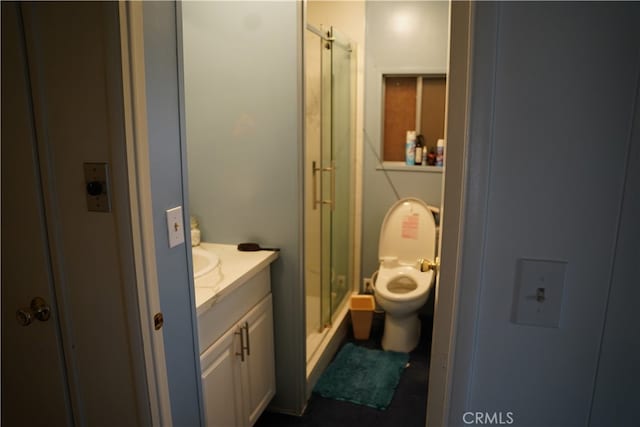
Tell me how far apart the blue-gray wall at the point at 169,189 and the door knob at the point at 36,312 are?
1.03 ft

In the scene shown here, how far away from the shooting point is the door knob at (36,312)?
47.6 inches

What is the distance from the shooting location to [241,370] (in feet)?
5.98

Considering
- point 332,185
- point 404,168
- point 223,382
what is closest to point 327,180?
point 332,185

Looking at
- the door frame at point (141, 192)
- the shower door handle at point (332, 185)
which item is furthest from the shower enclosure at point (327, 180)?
the door frame at point (141, 192)

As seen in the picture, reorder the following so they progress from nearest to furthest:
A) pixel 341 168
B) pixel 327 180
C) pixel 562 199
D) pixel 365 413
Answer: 1. pixel 562 199
2. pixel 365 413
3. pixel 327 180
4. pixel 341 168

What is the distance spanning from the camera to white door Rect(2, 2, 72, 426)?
3.63 feet

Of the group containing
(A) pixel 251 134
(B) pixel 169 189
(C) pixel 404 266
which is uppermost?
(A) pixel 251 134

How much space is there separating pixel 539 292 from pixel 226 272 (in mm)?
1233

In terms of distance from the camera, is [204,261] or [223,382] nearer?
[223,382]

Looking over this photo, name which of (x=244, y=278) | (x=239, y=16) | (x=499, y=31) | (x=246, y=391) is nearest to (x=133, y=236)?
(x=244, y=278)

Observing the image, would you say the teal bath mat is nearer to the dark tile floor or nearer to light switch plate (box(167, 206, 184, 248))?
the dark tile floor

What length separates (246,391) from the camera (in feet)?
6.17

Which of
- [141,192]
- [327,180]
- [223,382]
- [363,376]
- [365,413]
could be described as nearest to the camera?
[141,192]

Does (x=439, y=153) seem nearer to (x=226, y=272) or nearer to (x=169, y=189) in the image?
(x=226, y=272)
